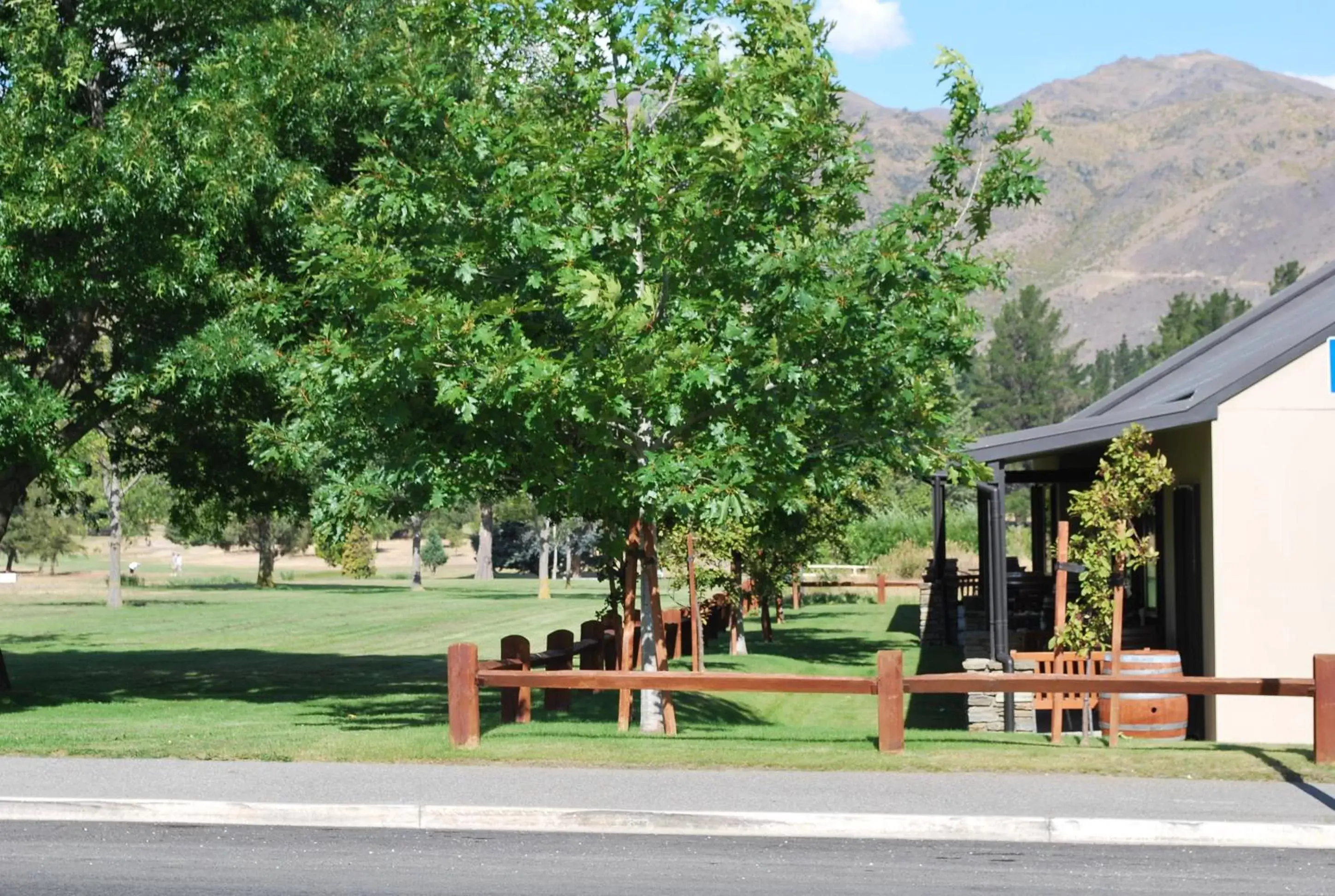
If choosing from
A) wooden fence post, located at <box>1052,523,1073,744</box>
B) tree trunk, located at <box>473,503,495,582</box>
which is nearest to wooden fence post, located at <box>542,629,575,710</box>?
wooden fence post, located at <box>1052,523,1073,744</box>

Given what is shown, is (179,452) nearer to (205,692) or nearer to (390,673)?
(205,692)

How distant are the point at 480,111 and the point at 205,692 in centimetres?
1118

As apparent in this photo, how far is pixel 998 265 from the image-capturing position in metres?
16.6

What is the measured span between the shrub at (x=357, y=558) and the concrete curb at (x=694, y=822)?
6547 centimetres

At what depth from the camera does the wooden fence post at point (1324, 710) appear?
1269 cm

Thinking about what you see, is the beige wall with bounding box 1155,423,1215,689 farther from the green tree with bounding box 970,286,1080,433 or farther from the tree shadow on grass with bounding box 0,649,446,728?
the green tree with bounding box 970,286,1080,433

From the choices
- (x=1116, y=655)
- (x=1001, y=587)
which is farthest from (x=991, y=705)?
(x=1116, y=655)

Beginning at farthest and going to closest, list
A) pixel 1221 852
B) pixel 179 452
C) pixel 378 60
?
1. pixel 179 452
2. pixel 378 60
3. pixel 1221 852

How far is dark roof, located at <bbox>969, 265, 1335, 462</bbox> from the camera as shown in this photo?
1599cm

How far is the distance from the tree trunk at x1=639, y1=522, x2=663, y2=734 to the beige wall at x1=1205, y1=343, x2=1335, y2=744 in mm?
5485

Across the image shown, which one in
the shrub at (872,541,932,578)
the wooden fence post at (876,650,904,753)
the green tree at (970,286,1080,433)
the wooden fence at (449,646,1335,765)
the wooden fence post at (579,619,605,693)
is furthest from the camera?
the green tree at (970,286,1080,433)

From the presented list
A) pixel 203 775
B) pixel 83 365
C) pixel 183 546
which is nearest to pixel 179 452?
pixel 83 365

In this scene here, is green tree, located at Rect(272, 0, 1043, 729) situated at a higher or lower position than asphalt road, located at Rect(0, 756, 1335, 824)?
higher

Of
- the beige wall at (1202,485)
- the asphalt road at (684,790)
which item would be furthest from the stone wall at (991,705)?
the asphalt road at (684,790)
